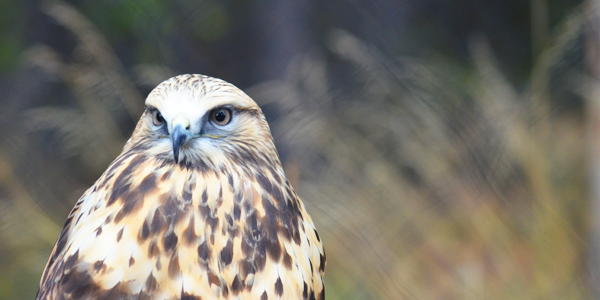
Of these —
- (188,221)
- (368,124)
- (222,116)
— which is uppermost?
(222,116)

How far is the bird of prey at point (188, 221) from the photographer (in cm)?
69

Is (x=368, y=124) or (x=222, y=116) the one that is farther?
(x=368, y=124)

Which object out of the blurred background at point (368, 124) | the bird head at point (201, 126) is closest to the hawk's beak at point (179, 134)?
the bird head at point (201, 126)

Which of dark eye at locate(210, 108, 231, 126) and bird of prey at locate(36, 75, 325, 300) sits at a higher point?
dark eye at locate(210, 108, 231, 126)

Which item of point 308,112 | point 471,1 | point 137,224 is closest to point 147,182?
point 137,224

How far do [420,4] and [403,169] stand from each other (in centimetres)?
62

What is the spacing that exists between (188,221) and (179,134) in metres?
0.13

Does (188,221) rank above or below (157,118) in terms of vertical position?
below

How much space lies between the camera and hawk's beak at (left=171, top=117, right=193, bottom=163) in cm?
69

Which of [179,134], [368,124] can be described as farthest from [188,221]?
[368,124]

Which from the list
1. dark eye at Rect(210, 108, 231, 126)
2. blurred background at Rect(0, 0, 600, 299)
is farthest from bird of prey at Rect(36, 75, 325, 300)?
blurred background at Rect(0, 0, 600, 299)

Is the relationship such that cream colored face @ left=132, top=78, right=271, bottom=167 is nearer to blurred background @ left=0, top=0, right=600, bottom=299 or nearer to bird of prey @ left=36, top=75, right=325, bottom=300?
bird of prey @ left=36, top=75, right=325, bottom=300

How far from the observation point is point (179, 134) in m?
0.69

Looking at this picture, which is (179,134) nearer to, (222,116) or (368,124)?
(222,116)
